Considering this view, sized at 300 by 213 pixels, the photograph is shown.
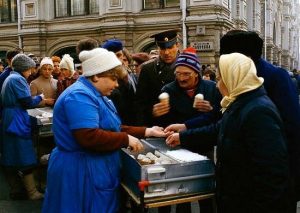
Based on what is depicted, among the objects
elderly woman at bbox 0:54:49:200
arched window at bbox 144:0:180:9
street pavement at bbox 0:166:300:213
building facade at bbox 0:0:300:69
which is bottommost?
street pavement at bbox 0:166:300:213

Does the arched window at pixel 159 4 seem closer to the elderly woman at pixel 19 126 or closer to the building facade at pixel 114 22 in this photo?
the building facade at pixel 114 22

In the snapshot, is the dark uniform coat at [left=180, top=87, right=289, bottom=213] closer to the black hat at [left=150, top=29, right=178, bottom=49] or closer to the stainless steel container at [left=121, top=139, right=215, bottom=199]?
the stainless steel container at [left=121, top=139, right=215, bottom=199]

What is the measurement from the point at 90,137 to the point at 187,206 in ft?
5.02

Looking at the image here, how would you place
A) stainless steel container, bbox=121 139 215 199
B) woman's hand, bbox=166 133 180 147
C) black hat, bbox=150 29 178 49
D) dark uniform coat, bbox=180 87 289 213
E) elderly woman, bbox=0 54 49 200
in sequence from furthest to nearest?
elderly woman, bbox=0 54 49 200
black hat, bbox=150 29 178 49
woman's hand, bbox=166 133 180 147
stainless steel container, bbox=121 139 215 199
dark uniform coat, bbox=180 87 289 213

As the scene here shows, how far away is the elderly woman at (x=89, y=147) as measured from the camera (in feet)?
8.57

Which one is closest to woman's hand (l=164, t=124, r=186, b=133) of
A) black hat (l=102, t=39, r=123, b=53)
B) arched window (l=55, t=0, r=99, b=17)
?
black hat (l=102, t=39, r=123, b=53)

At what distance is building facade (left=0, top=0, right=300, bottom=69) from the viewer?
1523 cm

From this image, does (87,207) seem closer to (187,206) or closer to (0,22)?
(187,206)

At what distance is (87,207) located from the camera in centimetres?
269

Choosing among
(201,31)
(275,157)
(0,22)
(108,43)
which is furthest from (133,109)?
(0,22)

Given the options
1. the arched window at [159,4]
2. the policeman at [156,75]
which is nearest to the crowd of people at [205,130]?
the policeman at [156,75]

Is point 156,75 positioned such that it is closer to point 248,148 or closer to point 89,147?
point 89,147

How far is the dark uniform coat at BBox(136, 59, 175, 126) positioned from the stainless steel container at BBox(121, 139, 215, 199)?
5.16 ft

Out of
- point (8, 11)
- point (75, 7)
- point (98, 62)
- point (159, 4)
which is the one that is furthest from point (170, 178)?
point (8, 11)
